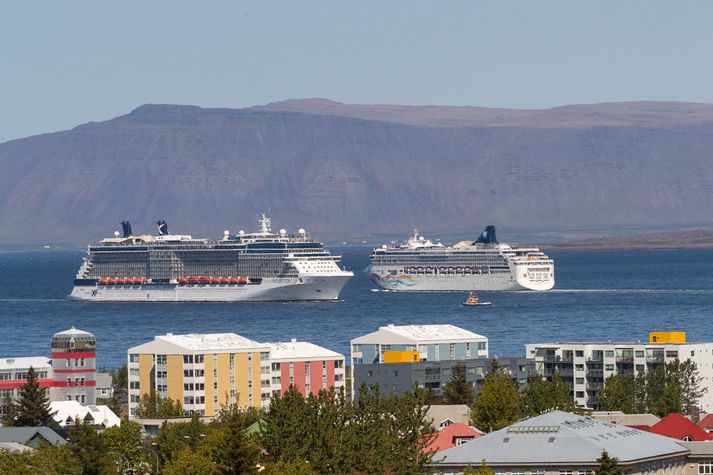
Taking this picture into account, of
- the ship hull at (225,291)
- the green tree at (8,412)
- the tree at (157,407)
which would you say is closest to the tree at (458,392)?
the tree at (157,407)

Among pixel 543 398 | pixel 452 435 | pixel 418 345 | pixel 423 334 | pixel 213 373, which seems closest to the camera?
pixel 452 435

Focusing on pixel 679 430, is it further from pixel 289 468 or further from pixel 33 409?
pixel 33 409

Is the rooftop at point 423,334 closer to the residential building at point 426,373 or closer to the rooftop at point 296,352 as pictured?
the rooftop at point 296,352

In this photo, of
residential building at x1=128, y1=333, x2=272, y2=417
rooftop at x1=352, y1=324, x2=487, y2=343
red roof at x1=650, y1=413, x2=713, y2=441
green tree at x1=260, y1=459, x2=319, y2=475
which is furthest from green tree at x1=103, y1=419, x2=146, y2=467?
rooftop at x1=352, y1=324, x2=487, y2=343

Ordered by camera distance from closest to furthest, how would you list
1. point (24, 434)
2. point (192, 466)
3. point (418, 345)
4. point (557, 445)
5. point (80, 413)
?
1. point (192, 466)
2. point (557, 445)
3. point (24, 434)
4. point (80, 413)
5. point (418, 345)

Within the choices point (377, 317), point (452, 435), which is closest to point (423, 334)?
point (452, 435)

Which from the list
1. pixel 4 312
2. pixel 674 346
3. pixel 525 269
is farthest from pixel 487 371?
pixel 525 269

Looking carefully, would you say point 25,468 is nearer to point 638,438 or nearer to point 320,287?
point 638,438
